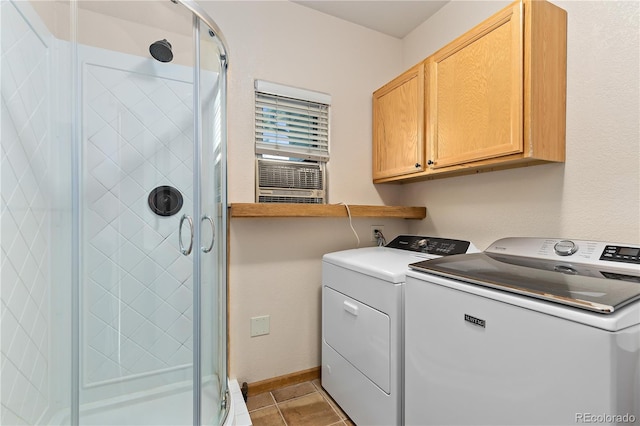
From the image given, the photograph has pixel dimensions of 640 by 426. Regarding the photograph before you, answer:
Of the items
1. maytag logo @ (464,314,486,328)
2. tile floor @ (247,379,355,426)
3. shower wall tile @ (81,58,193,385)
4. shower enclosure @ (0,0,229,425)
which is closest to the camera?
maytag logo @ (464,314,486,328)

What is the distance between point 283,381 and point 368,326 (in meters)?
0.87

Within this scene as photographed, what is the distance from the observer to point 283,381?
1.89 m

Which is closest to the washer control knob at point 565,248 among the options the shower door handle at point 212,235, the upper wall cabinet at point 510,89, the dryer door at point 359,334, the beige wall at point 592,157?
the beige wall at point 592,157

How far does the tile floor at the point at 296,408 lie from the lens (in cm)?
158

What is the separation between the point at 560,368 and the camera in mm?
711

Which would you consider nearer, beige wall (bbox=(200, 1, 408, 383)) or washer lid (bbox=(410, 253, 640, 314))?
washer lid (bbox=(410, 253, 640, 314))

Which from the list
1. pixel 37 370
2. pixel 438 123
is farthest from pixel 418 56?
pixel 37 370

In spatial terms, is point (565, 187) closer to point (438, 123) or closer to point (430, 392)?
point (438, 123)

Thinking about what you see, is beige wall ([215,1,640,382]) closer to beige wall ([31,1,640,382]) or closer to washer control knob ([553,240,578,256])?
beige wall ([31,1,640,382])

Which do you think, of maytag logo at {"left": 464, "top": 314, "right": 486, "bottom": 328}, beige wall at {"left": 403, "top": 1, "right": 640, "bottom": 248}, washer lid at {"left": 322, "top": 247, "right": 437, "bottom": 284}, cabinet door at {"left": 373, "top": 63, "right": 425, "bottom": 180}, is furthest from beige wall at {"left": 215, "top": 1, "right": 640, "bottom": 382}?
maytag logo at {"left": 464, "top": 314, "right": 486, "bottom": 328}

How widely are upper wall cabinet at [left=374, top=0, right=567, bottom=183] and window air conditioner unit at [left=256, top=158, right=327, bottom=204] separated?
0.84 metres

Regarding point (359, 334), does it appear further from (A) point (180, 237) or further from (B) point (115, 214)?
(B) point (115, 214)

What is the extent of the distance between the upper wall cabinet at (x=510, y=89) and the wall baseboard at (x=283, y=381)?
1598 mm

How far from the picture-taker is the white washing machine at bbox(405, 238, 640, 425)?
658mm
